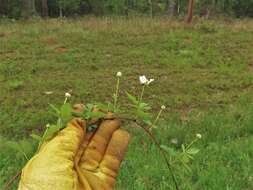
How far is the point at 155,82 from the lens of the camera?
748 cm

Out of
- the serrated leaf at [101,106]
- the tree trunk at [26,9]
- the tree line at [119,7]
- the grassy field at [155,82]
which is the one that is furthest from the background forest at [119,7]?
the serrated leaf at [101,106]

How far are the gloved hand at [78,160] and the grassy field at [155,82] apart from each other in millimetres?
2523

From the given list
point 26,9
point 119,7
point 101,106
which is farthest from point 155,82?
point 119,7

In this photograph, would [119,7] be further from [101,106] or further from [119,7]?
[101,106]

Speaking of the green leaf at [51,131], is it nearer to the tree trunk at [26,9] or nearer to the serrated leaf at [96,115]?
the serrated leaf at [96,115]

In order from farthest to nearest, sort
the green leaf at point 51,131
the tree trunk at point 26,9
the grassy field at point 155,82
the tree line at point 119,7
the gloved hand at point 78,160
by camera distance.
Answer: the tree line at point 119,7
the tree trunk at point 26,9
the grassy field at point 155,82
the green leaf at point 51,131
the gloved hand at point 78,160

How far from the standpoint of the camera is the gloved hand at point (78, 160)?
1.43m

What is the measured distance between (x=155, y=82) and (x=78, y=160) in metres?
6.00

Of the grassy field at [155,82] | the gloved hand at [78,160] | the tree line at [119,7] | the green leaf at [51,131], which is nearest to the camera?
the gloved hand at [78,160]

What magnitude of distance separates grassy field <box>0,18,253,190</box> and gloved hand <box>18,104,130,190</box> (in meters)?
2.52

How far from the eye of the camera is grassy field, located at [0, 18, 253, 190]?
447 cm

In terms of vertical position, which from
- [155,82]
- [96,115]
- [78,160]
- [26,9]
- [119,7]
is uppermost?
[96,115]

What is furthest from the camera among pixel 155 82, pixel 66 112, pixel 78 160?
pixel 155 82

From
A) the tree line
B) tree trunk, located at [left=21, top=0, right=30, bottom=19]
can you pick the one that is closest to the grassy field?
tree trunk, located at [left=21, top=0, right=30, bottom=19]
